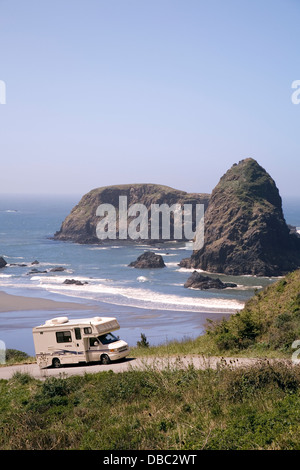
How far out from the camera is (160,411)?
13.1 m

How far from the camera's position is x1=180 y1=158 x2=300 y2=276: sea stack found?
87000 mm

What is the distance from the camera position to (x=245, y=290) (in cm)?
7069

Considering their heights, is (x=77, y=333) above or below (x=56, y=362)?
above

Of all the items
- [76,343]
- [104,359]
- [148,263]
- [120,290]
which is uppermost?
[76,343]

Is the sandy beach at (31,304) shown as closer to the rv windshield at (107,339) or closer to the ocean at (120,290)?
the ocean at (120,290)

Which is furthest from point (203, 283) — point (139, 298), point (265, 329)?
point (265, 329)

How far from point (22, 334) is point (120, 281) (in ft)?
112

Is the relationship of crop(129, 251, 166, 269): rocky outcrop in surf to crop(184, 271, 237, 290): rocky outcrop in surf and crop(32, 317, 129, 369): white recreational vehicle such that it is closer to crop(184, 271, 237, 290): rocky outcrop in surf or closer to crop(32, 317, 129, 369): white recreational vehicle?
crop(184, 271, 237, 290): rocky outcrop in surf

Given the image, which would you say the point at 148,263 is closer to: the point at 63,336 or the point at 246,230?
the point at 246,230

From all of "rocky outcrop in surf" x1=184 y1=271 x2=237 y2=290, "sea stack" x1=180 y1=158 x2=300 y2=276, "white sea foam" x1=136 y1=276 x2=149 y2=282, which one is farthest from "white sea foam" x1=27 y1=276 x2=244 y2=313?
"sea stack" x1=180 y1=158 x2=300 y2=276

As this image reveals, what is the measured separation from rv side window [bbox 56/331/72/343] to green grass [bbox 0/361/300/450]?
5458 millimetres

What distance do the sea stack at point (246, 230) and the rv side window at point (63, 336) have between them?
64.6m

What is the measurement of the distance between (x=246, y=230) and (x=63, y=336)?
73.7 metres
